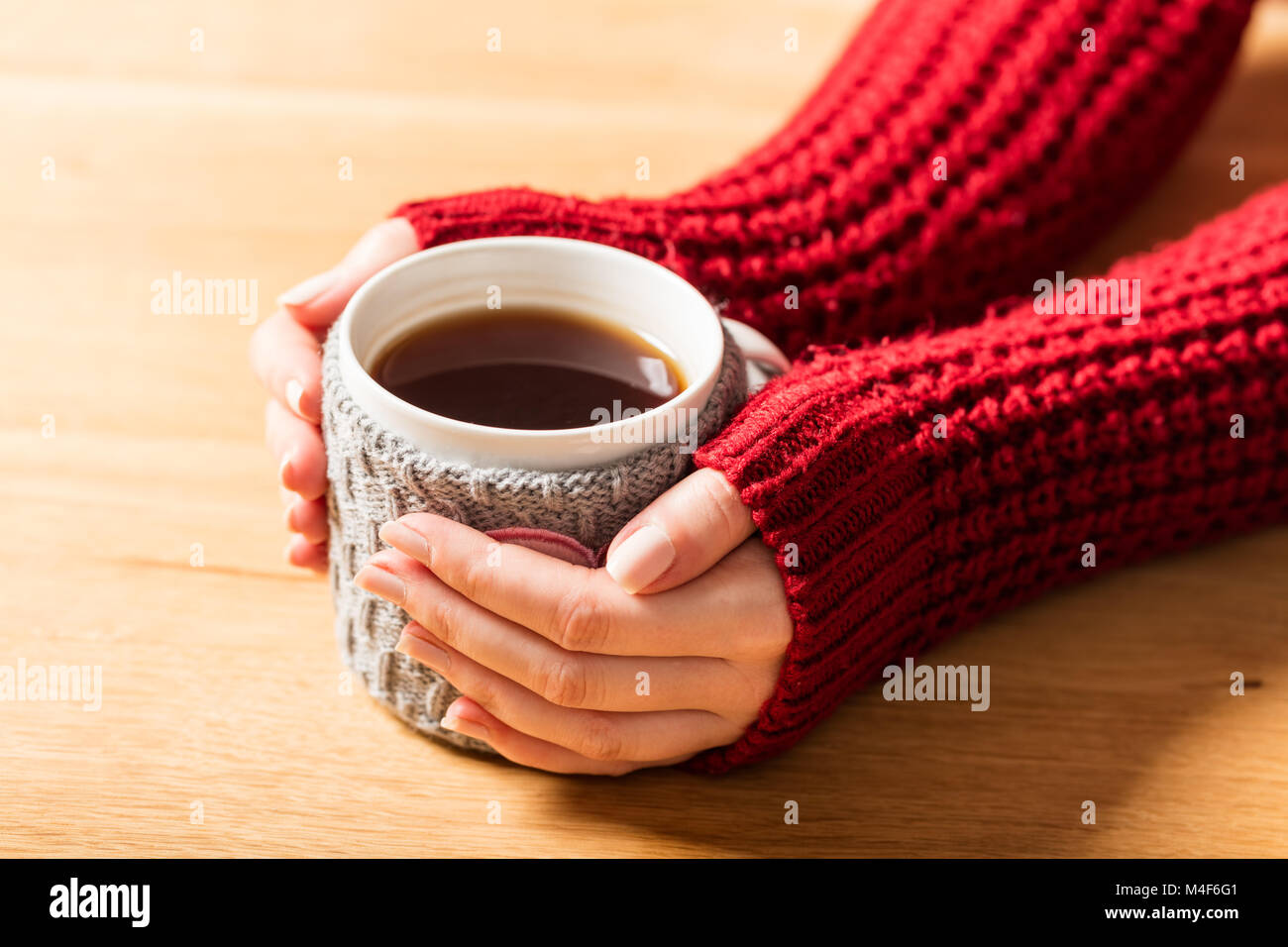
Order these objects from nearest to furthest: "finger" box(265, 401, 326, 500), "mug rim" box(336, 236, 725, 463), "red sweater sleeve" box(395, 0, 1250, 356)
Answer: "mug rim" box(336, 236, 725, 463) → "finger" box(265, 401, 326, 500) → "red sweater sleeve" box(395, 0, 1250, 356)

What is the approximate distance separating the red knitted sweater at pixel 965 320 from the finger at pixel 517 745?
50 mm

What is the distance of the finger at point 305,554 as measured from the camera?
60 centimetres

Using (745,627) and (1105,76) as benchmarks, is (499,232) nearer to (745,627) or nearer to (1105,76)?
(745,627)

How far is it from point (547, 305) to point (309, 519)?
15 centimetres

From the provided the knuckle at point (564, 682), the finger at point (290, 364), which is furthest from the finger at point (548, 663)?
the finger at point (290, 364)

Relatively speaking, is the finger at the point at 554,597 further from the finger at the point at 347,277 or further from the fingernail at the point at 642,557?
the finger at the point at 347,277

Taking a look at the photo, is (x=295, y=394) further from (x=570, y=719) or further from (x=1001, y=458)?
(x=1001, y=458)

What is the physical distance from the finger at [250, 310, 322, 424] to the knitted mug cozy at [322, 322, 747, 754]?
0.18 feet

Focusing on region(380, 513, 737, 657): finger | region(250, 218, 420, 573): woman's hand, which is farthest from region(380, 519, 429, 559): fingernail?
region(250, 218, 420, 573): woman's hand

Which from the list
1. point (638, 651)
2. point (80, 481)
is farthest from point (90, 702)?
point (638, 651)

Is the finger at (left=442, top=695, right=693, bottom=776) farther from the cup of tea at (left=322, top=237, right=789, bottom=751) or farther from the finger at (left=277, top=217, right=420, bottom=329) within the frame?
the finger at (left=277, top=217, right=420, bottom=329)

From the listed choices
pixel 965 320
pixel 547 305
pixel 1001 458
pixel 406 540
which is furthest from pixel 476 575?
pixel 965 320

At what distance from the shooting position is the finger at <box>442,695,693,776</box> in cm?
50

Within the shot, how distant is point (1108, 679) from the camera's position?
0.59 m
